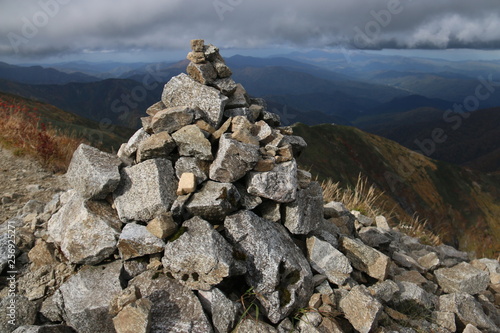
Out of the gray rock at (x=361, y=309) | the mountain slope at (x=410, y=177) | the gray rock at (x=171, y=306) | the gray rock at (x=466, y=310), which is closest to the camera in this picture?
the gray rock at (x=171, y=306)

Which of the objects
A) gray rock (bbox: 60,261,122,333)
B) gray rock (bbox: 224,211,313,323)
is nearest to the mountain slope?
gray rock (bbox: 224,211,313,323)

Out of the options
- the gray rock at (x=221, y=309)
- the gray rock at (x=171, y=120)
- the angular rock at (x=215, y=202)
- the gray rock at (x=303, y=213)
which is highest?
the gray rock at (x=171, y=120)

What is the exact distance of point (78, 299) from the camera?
5.51m

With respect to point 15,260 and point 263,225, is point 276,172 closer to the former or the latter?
point 263,225

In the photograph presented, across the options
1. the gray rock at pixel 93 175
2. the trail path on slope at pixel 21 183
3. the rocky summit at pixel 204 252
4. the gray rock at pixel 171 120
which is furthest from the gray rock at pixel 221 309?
the trail path on slope at pixel 21 183

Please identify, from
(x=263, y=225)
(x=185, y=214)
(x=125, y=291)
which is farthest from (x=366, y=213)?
(x=125, y=291)

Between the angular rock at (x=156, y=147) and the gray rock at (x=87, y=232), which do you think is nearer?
the gray rock at (x=87, y=232)

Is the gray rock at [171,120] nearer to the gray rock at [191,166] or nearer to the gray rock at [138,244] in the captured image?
the gray rock at [191,166]

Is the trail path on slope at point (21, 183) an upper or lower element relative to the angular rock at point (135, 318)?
lower

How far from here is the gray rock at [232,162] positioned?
6473 mm

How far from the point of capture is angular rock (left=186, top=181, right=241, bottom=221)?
6.07 m

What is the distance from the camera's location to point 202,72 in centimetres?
788

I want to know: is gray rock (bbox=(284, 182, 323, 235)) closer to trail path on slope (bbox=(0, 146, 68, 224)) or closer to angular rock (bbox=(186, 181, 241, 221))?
angular rock (bbox=(186, 181, 241, 221))

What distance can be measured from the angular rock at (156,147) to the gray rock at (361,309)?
443 cm
